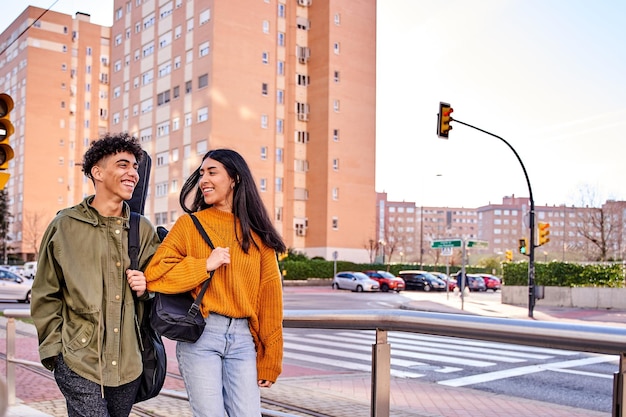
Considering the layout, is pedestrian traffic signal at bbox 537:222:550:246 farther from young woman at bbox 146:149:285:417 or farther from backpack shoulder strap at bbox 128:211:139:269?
backpack shoulder strap at bbox 128:211:139:269

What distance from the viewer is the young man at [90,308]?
10.7 ft

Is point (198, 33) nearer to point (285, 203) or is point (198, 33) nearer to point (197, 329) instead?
point (285, 203)

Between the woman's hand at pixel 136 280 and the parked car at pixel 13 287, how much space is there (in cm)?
2722

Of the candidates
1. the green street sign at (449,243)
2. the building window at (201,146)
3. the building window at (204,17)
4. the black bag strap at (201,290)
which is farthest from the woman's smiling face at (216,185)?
the building window at (204,17)

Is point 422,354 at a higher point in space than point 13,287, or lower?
higher

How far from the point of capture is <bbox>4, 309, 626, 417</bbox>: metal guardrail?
236 cm

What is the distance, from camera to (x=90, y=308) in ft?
10.8

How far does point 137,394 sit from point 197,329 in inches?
22.6

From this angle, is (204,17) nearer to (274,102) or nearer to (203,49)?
(203,49)

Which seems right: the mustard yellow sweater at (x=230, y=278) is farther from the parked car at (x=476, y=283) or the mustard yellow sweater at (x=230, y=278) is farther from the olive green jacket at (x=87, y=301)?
the parked car at (x=476, y=283)

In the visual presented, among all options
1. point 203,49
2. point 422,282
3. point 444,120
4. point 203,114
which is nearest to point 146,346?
point 444,120

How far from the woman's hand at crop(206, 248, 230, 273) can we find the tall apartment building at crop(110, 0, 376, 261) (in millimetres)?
55773

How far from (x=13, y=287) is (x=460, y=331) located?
29.0 meters

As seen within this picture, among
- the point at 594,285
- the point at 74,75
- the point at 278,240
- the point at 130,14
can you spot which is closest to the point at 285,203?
the point at 130,14
